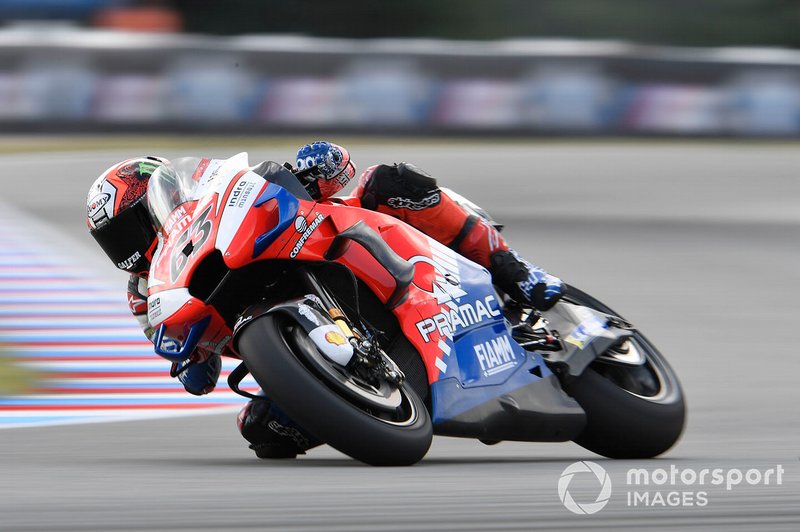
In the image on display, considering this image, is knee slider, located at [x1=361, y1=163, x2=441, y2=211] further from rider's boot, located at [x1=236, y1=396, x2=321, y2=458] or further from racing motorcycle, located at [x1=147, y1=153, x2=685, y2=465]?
rider's boot, located at [x1=236, y1=396, x2=321, y2=458]

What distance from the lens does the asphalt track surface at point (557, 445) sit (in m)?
3.35

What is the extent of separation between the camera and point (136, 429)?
586 centimetres

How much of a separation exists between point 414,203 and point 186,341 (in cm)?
109

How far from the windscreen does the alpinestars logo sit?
74 centimetres

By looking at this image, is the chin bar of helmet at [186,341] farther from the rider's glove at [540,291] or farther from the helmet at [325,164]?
the rider's glove at [540,291]

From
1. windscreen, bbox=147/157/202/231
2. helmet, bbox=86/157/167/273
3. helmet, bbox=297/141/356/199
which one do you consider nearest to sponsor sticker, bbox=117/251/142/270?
helmet, bbox=86/157/167/273

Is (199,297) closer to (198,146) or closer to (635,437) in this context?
(635,437)

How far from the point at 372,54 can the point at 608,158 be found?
4.04 metres

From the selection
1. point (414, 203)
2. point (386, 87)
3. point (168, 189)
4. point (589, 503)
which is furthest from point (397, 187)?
point (386, 87)

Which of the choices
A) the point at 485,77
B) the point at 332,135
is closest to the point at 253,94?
the point at 332,135

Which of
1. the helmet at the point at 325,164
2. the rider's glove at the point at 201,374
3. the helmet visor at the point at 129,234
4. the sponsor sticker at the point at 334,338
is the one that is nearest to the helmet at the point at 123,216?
the helmet visor at the point at 129,234

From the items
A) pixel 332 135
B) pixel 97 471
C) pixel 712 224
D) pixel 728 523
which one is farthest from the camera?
pixel 332 135

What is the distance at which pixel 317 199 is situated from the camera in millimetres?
4855

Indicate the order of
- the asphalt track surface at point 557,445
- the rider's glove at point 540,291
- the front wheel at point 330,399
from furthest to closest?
the rider's glove at point 540,291 < the front wheel at point 330,399 < the asphalt track surface at point 557,445
